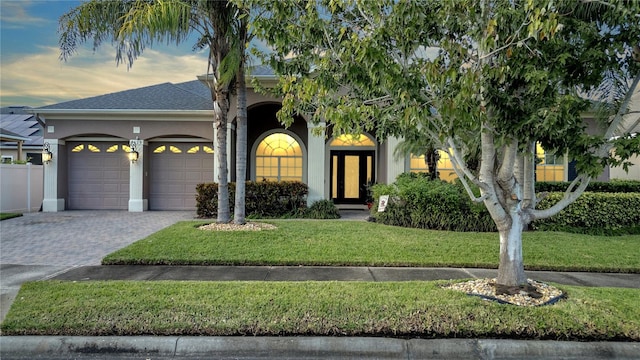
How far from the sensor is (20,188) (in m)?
14.1

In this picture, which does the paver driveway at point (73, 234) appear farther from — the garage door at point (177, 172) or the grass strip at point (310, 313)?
the grass strip at point (310, 313)

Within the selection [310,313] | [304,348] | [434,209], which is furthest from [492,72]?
[434,209]

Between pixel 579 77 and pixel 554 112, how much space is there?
1.30 meters

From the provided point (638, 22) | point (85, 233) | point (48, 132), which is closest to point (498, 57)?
point (638, 22)

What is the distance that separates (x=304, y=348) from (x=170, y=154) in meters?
13.3

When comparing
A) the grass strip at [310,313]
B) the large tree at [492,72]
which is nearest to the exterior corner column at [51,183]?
the grass strip at [310,313]

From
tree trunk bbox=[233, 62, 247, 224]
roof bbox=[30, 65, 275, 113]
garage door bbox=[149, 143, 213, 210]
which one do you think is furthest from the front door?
tree trunk bbox=[233, 62, 247, 224]

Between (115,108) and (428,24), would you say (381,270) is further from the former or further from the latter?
(115,108)

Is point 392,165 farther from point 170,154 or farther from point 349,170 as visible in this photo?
point 170,154

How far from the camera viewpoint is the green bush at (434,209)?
10.0 meters

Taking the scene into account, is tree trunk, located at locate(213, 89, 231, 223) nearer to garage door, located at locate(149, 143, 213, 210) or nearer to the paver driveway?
the paver driveway

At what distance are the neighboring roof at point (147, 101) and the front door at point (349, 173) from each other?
5.60m

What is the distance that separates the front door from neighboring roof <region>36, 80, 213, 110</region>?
560 cm

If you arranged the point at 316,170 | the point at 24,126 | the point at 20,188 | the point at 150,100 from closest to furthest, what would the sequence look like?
the point at 316,170, the point at 20,188, the point at 150,100, the point at 24,126
